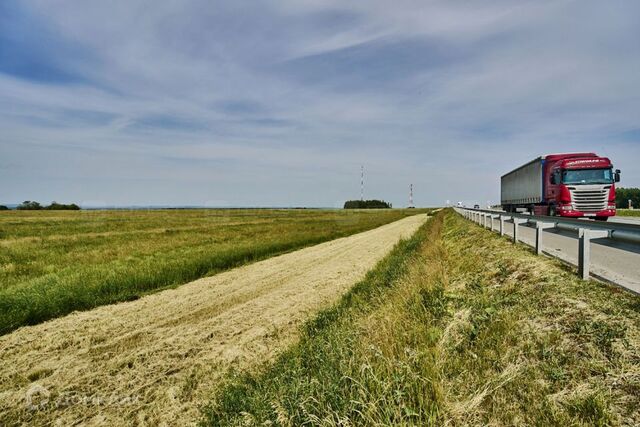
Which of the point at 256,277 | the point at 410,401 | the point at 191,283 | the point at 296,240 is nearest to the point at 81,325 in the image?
the point at 191,283

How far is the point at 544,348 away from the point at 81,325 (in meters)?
8.83

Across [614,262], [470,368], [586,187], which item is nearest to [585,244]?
[470,368]

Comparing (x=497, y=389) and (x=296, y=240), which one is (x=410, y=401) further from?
(x=296, y=240)

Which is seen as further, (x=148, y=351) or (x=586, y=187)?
(x=586, y=187)

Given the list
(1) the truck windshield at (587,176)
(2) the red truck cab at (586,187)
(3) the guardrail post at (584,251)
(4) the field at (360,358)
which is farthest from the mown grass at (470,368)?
(1) the truck windshield at (587,176)

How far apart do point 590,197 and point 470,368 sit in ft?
75.1

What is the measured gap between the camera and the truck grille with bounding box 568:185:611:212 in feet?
70.8

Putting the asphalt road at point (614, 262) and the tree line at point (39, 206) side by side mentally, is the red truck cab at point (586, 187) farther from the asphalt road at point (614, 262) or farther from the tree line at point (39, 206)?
the tree line at point (39, 206)

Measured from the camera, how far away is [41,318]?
862cm

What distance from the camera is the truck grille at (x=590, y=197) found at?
2159 cm

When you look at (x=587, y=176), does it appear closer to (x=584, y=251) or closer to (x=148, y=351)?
(x=584, y=251)

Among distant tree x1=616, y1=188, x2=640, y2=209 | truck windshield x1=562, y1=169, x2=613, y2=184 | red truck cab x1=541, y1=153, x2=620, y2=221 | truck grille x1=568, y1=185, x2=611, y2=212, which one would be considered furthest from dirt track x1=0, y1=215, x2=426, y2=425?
distant tree x1=616, y1=188, x2=640, y2=209

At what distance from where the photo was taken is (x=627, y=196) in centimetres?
10131

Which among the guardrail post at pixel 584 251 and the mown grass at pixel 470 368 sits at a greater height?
the guardrail post at pixel 584 251
